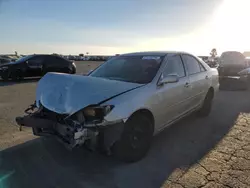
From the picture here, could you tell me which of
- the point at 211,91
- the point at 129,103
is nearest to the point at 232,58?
the point at 211,91

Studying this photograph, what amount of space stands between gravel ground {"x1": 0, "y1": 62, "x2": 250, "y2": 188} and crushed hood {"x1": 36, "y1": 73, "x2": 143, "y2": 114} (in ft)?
2.95

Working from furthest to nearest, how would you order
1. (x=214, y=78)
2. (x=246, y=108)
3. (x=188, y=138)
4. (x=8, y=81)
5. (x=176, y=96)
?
(x=8, y=81) → (x=246, y=108) → (x=214, y=78) → (x=188, y=138) → (x=176, y=96)

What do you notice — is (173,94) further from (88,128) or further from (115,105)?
(88,128)

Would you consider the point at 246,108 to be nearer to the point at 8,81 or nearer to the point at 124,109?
the point at 124,109

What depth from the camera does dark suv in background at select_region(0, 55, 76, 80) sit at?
14586mm

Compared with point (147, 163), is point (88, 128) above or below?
above

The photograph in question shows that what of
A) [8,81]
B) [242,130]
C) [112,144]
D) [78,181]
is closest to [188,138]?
[242,130]

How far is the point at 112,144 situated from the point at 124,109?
1.60ft

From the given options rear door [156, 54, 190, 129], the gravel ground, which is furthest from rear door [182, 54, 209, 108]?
the gravel ground

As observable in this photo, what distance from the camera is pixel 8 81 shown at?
48.1 feet

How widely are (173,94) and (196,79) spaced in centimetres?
133

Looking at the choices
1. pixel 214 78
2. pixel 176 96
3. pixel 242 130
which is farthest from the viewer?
pixel 214 78

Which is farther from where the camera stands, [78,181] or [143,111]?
[143,111]

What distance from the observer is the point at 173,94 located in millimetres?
4551
